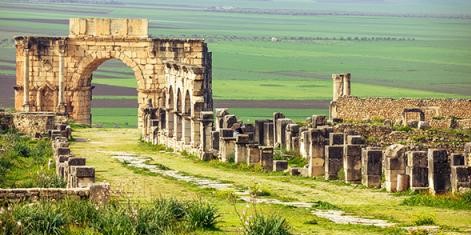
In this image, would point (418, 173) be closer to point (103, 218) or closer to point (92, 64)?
point (103, 218)

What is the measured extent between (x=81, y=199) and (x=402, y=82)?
90338 millimetres

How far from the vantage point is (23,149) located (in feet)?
169

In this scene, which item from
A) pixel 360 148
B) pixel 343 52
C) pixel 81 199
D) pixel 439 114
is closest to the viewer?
pixel 81 199

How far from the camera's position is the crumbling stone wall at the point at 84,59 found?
68.4m

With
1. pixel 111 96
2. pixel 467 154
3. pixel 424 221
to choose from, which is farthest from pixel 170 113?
pixel 111 96

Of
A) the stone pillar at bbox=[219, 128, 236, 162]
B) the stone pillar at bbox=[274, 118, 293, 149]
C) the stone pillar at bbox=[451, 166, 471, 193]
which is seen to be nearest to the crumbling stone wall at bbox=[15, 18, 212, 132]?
the stone pillar at bbox=[274, 118, 293, 149]

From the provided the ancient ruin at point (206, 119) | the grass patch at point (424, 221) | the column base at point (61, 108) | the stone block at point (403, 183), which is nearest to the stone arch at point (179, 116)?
the ancient ruin at point (206, 119)

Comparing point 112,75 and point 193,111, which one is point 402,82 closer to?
point 112,75

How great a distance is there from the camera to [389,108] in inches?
2509

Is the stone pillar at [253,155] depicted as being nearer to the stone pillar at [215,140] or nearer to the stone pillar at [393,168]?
the stone pillar at [215,140]

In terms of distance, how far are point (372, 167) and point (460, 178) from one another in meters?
3.42

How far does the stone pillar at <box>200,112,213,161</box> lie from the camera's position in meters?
50.9

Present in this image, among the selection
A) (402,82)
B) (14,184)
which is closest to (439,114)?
(14,184)

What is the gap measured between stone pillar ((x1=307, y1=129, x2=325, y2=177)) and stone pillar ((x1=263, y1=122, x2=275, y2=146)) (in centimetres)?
949
